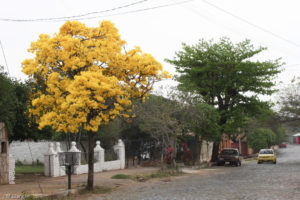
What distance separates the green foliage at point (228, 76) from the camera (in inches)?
1292

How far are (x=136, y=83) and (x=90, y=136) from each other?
109 inches

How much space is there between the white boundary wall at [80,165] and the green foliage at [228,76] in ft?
28.3

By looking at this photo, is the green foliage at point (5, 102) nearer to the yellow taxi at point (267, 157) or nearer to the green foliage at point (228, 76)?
the green foliage at point (228, 76)

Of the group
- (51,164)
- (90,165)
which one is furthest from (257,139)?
(90,165)

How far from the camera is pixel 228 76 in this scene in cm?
3303

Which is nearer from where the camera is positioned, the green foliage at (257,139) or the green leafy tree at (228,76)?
the green leafy tree at (228,76)

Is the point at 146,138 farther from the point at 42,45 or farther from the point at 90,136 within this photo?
the point at 42,45

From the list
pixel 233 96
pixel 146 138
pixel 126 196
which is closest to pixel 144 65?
pixel 126 196

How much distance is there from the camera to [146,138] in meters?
32.0

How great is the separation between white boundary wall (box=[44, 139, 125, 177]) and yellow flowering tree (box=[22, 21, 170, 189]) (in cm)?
622

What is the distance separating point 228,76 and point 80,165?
53.4ft

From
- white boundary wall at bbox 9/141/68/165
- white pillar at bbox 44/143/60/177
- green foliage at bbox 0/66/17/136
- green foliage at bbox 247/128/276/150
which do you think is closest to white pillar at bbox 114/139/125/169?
white boundary wall at bbox 9/141/68/165

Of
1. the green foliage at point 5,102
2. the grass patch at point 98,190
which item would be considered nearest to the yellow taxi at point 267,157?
the grass patch at point 98,190

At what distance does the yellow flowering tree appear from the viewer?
13.0 meters
